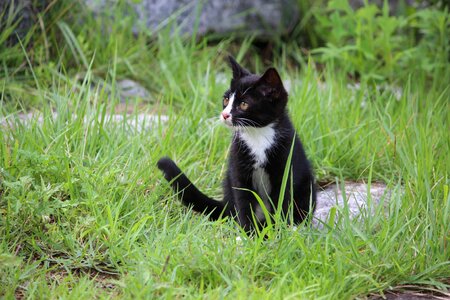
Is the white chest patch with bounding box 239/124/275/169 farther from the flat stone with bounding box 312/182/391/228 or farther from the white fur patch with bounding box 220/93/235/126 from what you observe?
the flat stone with bounding box 312/182/391/228

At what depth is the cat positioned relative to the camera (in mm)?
3277

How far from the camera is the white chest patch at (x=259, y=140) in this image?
10.8ft

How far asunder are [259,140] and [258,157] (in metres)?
0.09

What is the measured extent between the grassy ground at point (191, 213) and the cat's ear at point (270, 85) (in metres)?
0.59

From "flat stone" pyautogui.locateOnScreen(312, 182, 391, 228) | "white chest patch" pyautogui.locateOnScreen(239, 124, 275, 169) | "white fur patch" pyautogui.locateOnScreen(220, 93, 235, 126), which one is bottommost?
"flat stone" pyautogui.locateOnScreen(312, 182, 391, 228)

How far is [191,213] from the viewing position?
3.42 metres

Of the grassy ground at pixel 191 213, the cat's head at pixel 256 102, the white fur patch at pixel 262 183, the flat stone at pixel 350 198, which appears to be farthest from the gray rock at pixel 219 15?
the white fur patch at pixel 262 183

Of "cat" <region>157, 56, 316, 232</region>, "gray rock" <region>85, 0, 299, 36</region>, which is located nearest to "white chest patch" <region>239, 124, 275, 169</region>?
"cat" <region>157, 56, 316, 232</region>

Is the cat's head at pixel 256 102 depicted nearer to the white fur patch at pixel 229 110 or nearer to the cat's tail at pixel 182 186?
the white fur patch at pixel 229 110

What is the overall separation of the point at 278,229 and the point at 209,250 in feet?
1.48

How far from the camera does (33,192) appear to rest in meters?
3.06

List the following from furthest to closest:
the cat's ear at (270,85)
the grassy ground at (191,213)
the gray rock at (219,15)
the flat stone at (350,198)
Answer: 1. the gray rock at (219,15)
2. the flat stone at (350,198)
3. the cat's ear at (270,85)
4. the grassy ground at (191,213)

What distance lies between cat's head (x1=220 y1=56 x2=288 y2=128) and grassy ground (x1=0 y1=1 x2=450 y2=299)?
533mm

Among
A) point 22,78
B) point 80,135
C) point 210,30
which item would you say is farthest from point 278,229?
point 210,30
